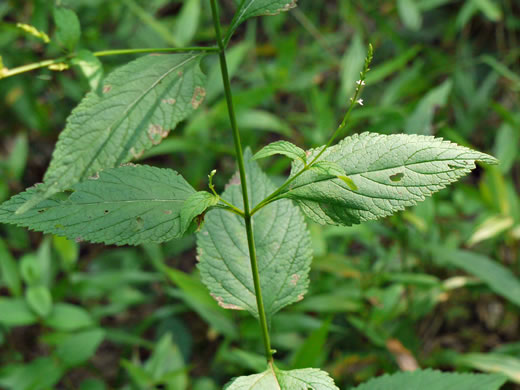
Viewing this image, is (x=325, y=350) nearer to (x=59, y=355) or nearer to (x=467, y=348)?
(x=467, y=348)

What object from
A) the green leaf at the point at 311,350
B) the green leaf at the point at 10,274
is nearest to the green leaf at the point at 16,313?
the green leaf at the point at 10,274

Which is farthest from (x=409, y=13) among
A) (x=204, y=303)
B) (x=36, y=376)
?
(x=36, y=376)

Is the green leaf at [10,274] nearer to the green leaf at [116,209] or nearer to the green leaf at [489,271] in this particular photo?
the green leaf at [116,209]

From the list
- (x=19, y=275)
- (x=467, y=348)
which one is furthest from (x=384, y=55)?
(x=19, y=275)

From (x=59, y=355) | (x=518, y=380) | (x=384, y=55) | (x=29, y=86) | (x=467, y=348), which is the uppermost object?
(x=384, y=55)

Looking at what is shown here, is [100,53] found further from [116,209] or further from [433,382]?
[433,382]

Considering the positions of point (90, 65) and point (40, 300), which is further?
point (40, 300)

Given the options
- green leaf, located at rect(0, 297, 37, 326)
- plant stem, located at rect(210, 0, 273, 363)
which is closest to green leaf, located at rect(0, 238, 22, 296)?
green leaf, located at rect(0, 297, 37, 326)
